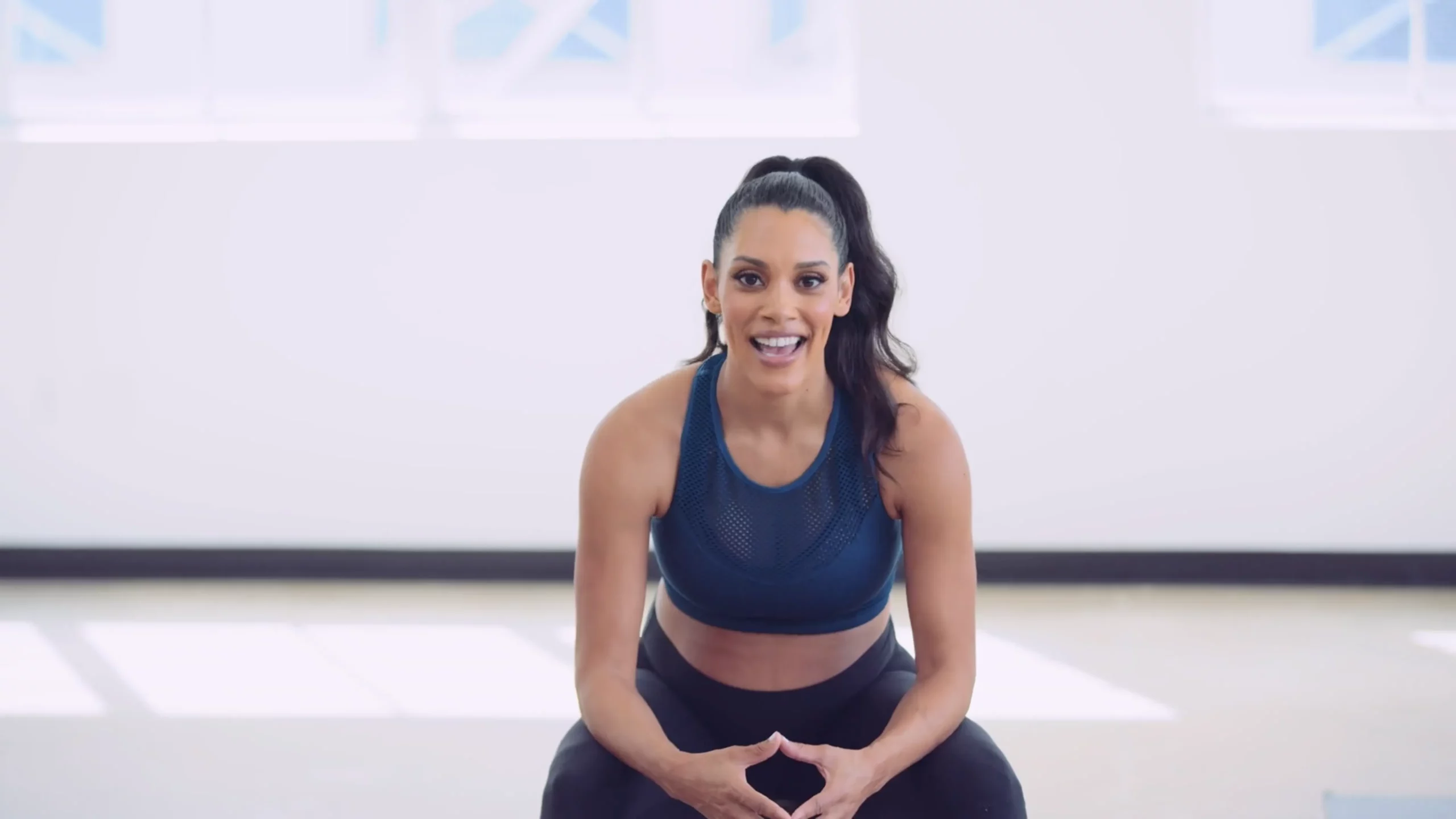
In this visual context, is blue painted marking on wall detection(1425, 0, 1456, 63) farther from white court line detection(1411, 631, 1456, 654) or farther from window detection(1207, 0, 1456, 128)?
white court line detection(1411, 631, 1456, 654)

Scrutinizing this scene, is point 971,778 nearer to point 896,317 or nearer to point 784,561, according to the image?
point 784,561

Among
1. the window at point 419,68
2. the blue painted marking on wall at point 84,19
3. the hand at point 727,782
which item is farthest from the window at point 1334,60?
the blue painted marking on wall at point 84,19

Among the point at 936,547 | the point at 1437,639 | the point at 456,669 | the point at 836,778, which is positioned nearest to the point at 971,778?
the point at 836,778

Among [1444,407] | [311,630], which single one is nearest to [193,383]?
[311,630]

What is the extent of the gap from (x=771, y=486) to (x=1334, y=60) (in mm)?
2767

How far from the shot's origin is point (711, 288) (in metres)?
1.50

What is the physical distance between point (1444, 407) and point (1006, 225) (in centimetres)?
126

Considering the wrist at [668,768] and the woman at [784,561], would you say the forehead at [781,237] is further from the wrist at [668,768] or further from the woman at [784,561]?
the wrist at [668,768]

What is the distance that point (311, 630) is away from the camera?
3.21 m

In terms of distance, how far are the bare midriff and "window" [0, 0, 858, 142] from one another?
7.59 feet

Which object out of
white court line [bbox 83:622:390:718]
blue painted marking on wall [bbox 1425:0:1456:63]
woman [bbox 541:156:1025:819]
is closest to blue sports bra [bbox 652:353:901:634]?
woman [bbox 541:156:1025:819]

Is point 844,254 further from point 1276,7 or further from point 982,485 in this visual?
point 1276,7

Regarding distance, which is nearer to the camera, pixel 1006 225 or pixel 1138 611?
pixel 1138 611

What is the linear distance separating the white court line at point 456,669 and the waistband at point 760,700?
3.49 ft
